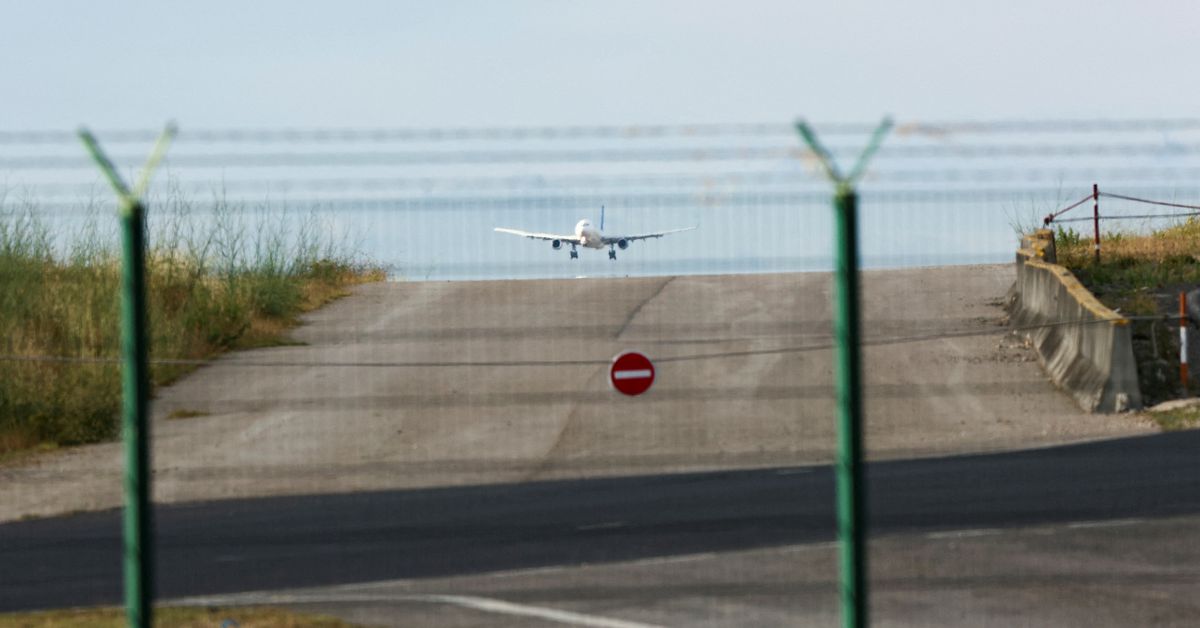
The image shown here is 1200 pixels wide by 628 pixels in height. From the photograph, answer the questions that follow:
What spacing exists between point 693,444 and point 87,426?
29.7ft

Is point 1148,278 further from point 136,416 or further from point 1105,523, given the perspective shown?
point 136,416

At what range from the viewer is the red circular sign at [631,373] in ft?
33.9

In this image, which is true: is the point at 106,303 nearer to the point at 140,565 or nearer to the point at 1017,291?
the point at 1017,291

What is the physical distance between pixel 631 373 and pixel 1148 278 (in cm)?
2147

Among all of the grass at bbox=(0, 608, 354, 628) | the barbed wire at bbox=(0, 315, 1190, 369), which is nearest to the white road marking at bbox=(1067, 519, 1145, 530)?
the barbed wire at bbox=(0, 315, 1190, 369)

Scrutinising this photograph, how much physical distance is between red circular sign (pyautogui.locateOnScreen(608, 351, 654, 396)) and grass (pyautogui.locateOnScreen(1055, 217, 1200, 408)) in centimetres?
1431

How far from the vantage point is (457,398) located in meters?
23.2

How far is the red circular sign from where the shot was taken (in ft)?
33.9

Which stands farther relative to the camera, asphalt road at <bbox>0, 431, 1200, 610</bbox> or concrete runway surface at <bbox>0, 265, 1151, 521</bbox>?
concrete runway surface at <bbox>0, 265, 1151, 521</bbox>

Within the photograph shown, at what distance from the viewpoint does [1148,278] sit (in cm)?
2947

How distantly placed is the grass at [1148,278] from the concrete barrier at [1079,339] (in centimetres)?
60

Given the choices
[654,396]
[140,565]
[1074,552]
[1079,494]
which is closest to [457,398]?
[654,396]

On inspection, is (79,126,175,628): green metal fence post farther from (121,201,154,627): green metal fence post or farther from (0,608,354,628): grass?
(0,608,354,628): grass

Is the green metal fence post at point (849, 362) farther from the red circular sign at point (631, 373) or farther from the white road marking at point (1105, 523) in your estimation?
the white road marking at point (1105, 523)
